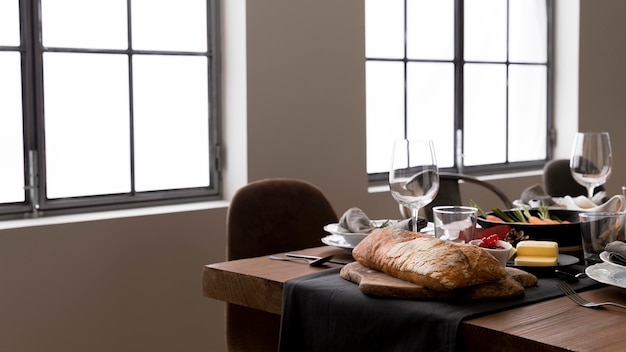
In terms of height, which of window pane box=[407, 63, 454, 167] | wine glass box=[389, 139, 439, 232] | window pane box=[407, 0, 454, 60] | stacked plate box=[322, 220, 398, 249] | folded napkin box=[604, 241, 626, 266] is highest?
window pane box=[407, 0, 454, 60]

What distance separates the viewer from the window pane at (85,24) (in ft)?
9.52

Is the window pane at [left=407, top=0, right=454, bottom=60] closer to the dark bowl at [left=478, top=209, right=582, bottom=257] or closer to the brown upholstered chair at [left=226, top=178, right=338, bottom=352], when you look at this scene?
the brown upholstered chair at [left=226, top=178, right=338, bottom=352]

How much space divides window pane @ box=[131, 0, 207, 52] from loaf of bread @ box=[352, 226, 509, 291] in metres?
1.80

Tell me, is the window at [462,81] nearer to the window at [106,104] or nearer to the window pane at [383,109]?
the window pane at [383,109]

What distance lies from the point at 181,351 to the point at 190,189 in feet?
1.99

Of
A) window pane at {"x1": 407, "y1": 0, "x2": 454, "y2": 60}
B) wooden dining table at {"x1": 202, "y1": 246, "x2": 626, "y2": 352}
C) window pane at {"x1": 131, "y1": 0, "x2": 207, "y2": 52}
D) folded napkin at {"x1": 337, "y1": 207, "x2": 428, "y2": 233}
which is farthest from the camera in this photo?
window pane at {"x1": 407, "y1": 0, "x2": 454, "y2": 60}

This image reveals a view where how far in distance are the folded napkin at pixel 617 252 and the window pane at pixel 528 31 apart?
10.5ft

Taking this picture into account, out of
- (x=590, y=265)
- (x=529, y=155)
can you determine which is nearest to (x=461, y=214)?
(x=590, y=265)

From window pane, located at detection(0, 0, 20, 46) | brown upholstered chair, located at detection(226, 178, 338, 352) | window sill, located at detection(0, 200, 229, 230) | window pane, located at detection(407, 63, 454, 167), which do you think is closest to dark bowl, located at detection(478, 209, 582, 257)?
brown upholstered chair, located at detection(226, 178, 338, 352)

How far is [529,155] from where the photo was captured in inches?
189

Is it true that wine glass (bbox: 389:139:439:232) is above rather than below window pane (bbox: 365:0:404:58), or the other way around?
below

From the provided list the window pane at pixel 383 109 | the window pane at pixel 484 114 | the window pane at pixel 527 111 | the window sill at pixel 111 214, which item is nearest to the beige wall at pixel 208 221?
the window sill at pixel 111 214

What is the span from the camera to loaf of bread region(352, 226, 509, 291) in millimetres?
1456

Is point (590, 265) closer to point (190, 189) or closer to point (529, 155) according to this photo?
point (190, 189)
